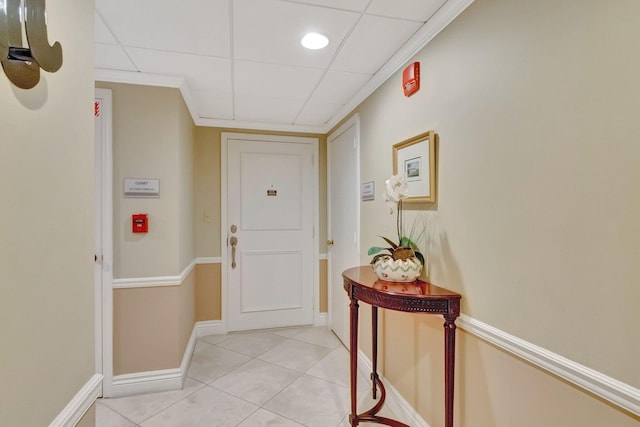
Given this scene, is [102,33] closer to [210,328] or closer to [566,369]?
[566,369]

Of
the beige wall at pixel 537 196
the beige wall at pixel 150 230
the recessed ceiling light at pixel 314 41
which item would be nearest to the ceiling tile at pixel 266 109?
the beige wall at pixel 150 230

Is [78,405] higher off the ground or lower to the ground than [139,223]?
lower

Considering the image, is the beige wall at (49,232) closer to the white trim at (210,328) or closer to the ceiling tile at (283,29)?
the ceiling tile at (283,29)

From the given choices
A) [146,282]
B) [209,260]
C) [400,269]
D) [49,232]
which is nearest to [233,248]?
[209,260]

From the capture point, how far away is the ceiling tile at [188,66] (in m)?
1.94

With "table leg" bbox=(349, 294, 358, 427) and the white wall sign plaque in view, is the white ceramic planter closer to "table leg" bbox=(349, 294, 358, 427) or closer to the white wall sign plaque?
"table leg" bbox=(349, 294, 358, 427)

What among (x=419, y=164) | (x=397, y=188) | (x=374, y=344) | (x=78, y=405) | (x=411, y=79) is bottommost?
(x=374, y=344)

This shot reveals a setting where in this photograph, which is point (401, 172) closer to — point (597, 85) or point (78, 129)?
point (597, 85)

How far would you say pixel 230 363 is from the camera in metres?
2.72

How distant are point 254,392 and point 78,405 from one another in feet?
5.36

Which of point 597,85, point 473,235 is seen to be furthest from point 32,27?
point 473,235

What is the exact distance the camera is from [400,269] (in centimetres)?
160

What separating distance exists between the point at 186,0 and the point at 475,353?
201 centimetres

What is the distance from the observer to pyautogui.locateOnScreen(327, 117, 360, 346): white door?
2.72 metres
